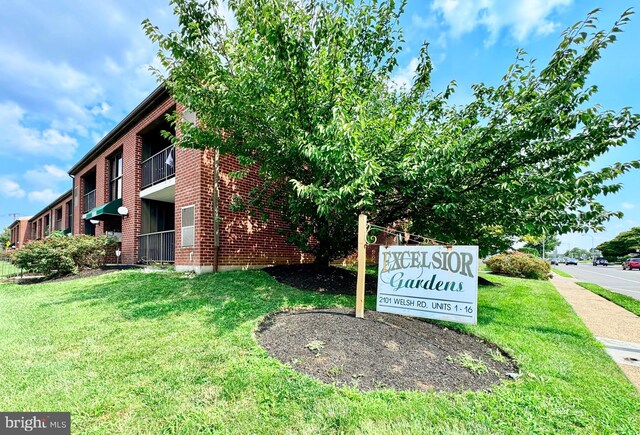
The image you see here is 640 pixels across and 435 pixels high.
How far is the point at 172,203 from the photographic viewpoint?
1352 centimetres

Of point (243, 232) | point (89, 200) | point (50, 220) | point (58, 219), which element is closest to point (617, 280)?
point (243, 232)

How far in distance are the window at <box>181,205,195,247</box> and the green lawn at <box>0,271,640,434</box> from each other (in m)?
3.85

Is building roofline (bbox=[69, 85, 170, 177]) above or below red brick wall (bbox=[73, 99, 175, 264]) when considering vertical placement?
above

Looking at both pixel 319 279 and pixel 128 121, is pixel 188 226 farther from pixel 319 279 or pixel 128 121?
pixel 128 121

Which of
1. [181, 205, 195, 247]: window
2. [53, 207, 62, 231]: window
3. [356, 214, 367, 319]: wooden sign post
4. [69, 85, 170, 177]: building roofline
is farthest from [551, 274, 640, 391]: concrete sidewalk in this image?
[53, 207, 62, 231]: window

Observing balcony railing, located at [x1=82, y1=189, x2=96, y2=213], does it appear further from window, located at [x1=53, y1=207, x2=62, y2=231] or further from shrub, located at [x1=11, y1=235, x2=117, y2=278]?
window, located at [x1=53, y1=207, x2=62, y2=231]

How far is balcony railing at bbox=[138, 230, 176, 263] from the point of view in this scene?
11.1 m

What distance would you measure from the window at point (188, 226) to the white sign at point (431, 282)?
650cm

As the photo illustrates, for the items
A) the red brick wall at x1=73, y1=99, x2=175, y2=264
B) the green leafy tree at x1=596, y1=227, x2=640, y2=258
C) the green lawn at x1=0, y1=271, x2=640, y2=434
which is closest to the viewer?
the green lawn at x1=0, y1=271, x2=640, y2=434

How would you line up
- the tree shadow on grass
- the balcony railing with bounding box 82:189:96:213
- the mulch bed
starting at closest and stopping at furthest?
the tree shadow on grass, the mulch bed, the balcony railing with bounding box 82:189:96:213

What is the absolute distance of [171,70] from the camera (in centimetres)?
636

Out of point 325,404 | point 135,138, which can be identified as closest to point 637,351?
point 325,404

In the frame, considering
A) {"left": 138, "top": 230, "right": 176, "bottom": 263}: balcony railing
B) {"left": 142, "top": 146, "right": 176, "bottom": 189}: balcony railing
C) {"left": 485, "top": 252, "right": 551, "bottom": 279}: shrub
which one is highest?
{"left": 142, "top": 146, "right": 176, "bottom": 189}: balcony railing

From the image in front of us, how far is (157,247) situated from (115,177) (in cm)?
597
